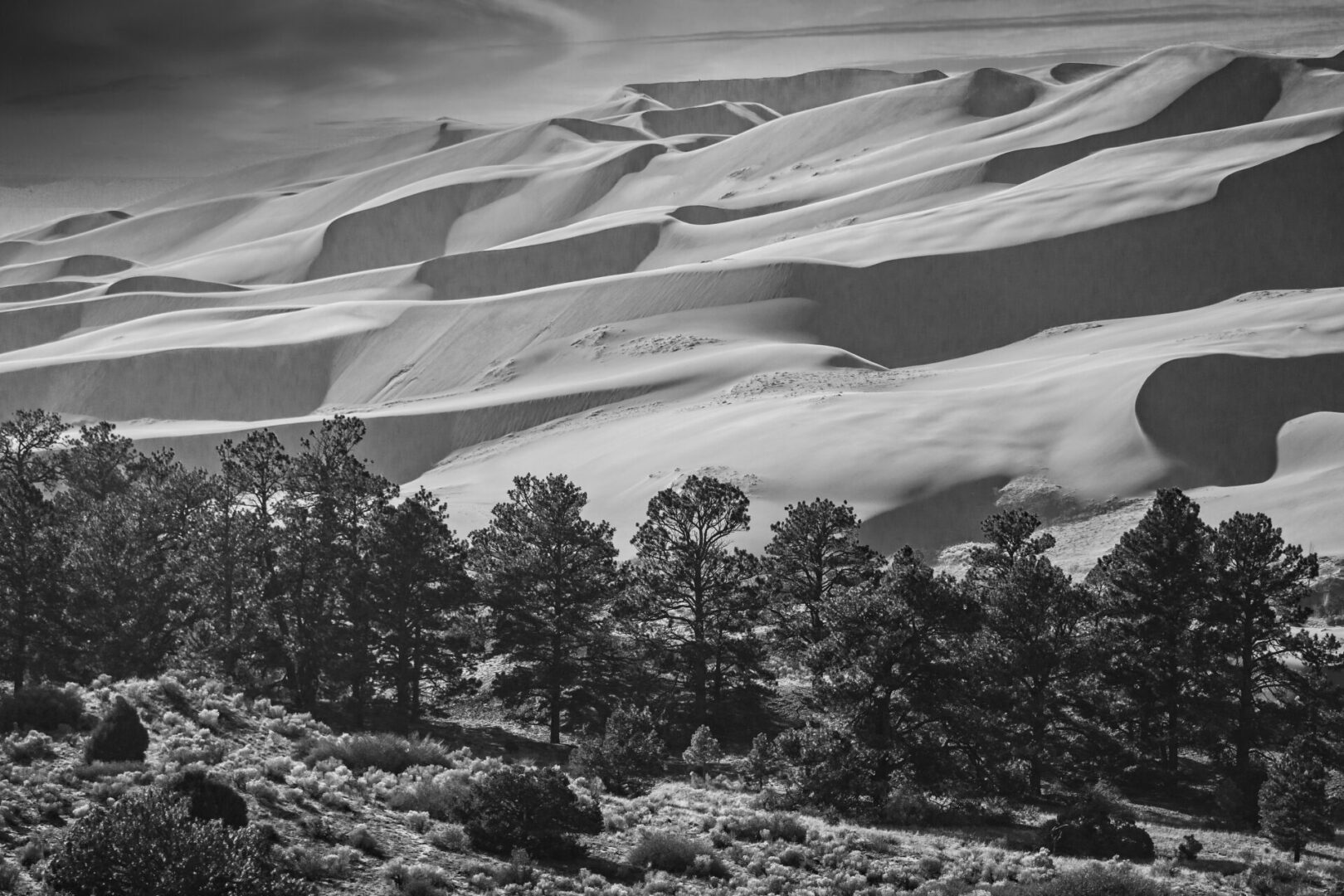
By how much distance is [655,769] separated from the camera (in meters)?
29.2

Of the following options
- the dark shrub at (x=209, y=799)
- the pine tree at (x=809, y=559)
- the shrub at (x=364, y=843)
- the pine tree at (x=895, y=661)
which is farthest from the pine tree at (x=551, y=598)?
the dark shrub at (x=209, y=799)

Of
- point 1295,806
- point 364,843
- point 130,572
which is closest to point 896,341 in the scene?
point 130,572

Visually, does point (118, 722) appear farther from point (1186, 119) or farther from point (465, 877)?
point (1186, 119)

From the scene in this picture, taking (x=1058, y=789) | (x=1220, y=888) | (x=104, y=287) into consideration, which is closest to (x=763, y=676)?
(x=1058, y=789)

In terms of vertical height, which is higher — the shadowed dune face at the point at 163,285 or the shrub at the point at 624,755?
the shadowed dune face at the point at 163,285

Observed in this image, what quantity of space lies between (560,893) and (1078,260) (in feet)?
279

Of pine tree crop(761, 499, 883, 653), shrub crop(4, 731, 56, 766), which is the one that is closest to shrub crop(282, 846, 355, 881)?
shrub crop(4, 731, 56, 766)

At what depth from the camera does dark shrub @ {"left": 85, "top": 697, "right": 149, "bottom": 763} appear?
17.9 meters

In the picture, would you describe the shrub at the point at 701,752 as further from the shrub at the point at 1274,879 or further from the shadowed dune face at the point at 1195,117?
the shadowed dune face at the point at 1195,117

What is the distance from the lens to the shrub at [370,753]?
2129 centimetres

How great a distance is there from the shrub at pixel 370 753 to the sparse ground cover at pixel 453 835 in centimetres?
3

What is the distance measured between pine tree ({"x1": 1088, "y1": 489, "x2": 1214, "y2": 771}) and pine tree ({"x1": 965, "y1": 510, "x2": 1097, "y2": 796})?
3.61 ft

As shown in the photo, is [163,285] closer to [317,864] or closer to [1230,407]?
[1230,407]

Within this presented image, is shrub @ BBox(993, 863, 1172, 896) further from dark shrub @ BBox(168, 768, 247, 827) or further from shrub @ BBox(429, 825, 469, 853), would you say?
dark shrub @ BBox(168, 768, 247, 827)
